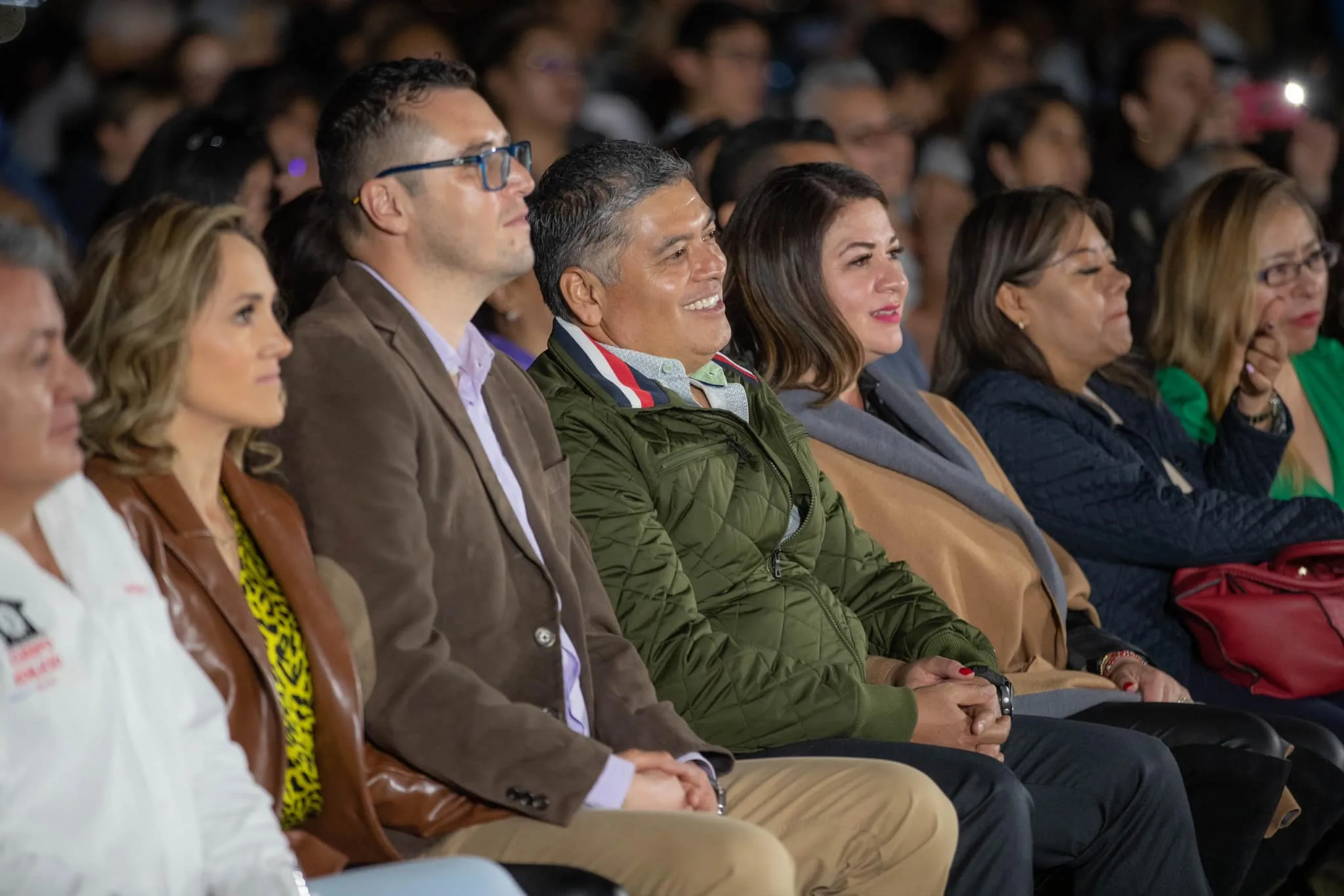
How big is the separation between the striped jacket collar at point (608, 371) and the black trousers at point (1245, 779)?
103cm

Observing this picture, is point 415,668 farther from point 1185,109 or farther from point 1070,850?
point 1185,109

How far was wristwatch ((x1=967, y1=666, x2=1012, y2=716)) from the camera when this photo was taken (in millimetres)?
2887

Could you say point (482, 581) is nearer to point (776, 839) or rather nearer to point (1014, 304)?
point (776, 839)

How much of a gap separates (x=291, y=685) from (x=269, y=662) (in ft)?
0.28

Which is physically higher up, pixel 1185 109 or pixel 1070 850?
pixel 1185 109

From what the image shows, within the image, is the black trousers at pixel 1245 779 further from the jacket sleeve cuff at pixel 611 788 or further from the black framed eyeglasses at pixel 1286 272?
the black framed eyeglasses at pixel 1286 272

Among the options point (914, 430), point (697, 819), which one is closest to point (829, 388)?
point (914, 430)

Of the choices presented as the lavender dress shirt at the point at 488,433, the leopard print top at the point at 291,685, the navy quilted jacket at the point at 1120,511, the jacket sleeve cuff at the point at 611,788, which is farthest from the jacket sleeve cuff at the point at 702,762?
the navy quilted jacket at the point at 1120,511

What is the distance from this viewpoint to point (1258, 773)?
3062 millimetres

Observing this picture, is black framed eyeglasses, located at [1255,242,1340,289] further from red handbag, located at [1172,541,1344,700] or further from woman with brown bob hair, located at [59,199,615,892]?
woman with brown bob hair, located at [59,199,615,892]

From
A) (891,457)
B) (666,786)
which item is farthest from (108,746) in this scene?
(891,457)

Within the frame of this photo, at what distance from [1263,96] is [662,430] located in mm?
5169

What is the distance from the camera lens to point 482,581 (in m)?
2.36

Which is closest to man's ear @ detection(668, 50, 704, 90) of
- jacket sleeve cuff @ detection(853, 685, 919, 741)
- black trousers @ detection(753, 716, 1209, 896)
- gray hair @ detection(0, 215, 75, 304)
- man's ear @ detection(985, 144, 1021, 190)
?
man's ear @ detection(985, 144, 1021, 190)
